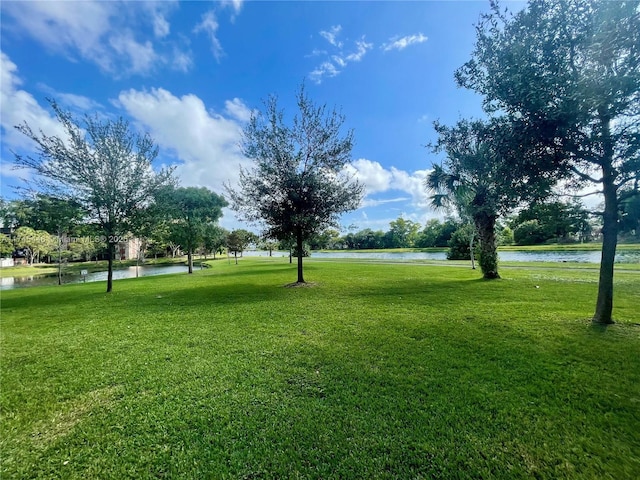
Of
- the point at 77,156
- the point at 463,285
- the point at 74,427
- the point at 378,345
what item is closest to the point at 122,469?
the point at 74,427

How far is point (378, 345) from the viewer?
17.0 feet

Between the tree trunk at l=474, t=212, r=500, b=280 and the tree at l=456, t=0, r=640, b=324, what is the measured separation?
7.94 metres

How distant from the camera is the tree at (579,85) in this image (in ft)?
15.6

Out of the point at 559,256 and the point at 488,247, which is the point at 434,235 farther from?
the point at 488,247

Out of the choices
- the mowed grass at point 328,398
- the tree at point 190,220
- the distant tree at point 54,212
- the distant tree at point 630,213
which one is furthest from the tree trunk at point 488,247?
the tree at point 190,220

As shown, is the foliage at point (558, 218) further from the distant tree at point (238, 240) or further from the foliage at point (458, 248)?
the distant tree at point (238, 240)

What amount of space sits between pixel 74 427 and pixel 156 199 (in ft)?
38.7

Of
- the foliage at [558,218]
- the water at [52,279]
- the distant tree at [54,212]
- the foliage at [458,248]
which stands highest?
the distant tree at [54,212]

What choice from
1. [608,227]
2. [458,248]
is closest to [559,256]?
[458,248]

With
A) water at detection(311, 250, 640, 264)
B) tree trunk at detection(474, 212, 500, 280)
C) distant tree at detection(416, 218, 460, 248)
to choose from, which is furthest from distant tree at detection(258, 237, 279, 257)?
distant tree at detection(416, 218, 460, 248)

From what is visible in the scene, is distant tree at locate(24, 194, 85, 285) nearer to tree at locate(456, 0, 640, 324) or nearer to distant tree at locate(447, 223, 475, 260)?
tree at locate(456, 0, 640, 324)

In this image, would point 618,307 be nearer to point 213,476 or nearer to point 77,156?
point 213,476

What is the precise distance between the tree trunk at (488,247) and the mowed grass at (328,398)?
654cm

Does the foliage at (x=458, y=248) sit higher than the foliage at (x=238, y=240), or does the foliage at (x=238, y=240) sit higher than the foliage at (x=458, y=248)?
the foliage at (x=238, y=240)
